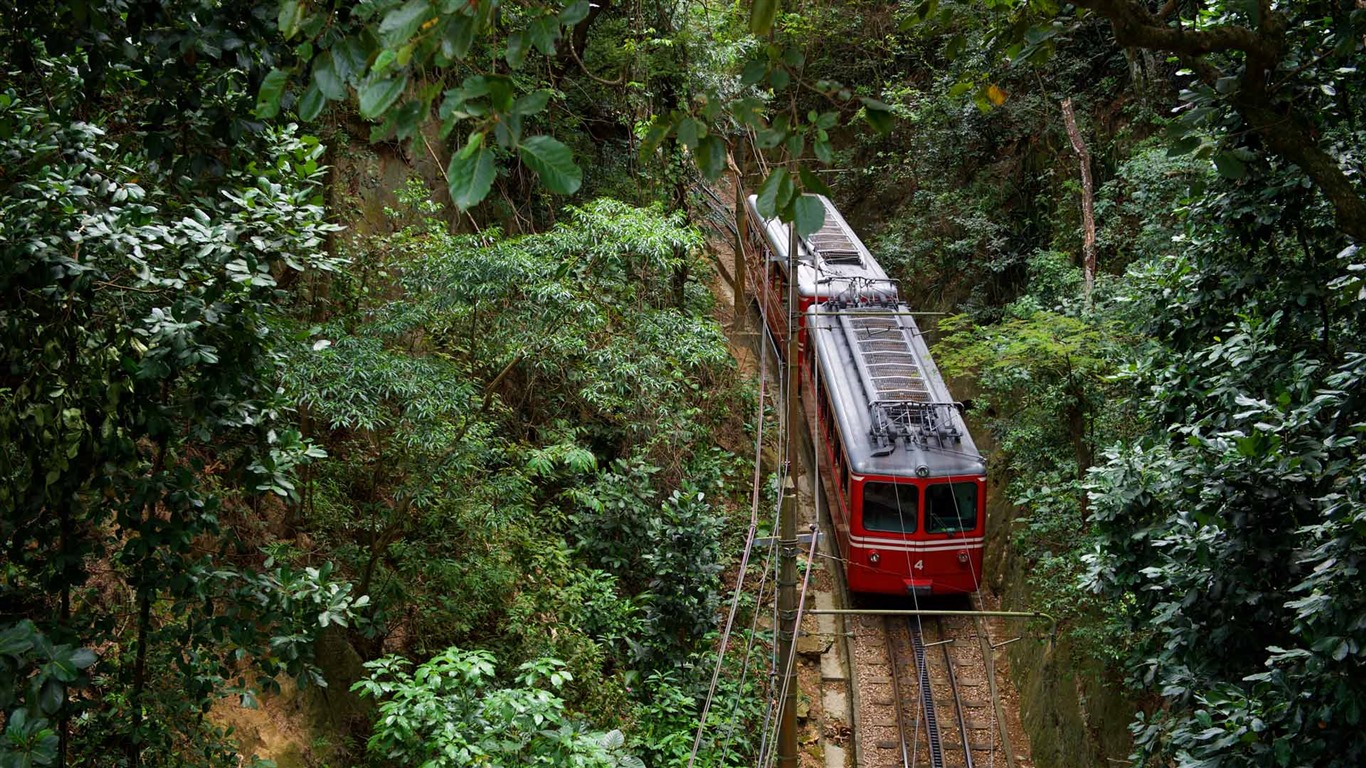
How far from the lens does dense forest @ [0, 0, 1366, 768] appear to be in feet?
10.2

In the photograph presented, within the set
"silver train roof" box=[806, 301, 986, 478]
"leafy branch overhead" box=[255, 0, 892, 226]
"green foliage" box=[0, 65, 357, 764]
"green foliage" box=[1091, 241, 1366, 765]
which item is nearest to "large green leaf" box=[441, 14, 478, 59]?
"leafy branch overhead" box=[255, 0, 892, 226]

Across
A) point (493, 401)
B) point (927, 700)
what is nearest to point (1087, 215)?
point (927, 700)

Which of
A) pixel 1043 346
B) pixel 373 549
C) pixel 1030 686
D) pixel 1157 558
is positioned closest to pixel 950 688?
pixel 1030 686

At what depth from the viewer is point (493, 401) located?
26.7ft

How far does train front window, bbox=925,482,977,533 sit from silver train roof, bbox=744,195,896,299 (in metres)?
3.07

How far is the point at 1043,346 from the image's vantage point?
9.58m

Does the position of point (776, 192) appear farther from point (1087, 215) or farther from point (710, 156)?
point (1087, 215)

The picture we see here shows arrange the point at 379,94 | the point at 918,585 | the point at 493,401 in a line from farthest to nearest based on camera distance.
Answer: the point at 918,585, the point at 493,401, the point at 379,94

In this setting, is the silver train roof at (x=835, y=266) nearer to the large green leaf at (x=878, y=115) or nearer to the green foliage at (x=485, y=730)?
the green foliage at (x=485, y=730)

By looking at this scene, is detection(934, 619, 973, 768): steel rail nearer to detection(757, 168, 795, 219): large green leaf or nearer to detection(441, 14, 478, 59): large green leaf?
detection(757, 168, 795, 219): large green leaf

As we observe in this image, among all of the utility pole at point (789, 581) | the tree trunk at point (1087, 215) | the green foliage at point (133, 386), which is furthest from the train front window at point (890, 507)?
the green foliage at point (133, 386)

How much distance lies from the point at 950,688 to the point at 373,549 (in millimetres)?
6924

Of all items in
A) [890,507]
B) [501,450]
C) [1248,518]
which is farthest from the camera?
[890,507]

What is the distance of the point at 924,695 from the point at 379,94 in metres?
10.3
